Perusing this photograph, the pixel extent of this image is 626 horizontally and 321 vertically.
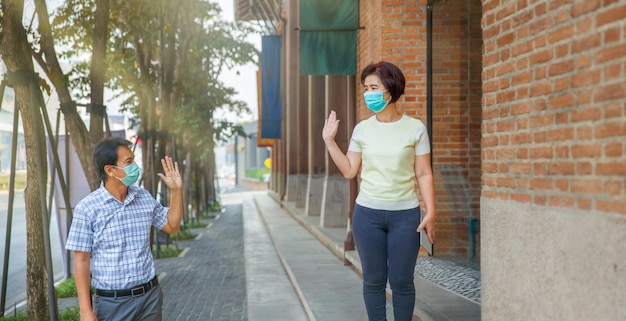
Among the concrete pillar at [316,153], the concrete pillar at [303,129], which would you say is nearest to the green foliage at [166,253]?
the concrete pillar at [316,153]

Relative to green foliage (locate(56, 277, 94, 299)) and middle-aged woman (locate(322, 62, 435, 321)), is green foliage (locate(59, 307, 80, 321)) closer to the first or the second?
green foliage (locate(56, 277, 94, 299))

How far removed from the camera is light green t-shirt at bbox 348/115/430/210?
163 inches

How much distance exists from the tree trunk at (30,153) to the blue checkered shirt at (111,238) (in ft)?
10.1

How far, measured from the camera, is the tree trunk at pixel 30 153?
672cm

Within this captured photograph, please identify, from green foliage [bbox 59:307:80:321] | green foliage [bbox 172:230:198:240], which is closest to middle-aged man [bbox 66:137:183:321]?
green foliage [bbox 59:307:80:321]

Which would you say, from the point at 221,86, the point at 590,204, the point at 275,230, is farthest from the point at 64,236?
the point at 221,86

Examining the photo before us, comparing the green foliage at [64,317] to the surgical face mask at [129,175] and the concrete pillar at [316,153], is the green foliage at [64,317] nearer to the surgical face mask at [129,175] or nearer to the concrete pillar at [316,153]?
the surgical face mask at [129,175]

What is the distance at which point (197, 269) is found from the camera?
12.1 metres

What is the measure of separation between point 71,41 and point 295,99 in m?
16.3

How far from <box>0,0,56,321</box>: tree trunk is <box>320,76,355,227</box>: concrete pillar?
807 cm

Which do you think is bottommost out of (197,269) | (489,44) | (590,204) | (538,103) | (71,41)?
(197,269)

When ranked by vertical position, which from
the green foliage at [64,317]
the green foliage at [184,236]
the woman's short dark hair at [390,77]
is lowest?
the green foliage at [184,236]

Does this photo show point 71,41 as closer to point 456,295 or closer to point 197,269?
point 197,269

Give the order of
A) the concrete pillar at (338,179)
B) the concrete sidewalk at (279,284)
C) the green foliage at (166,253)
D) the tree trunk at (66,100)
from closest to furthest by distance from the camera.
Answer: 1. the concrete sidewalk at (279,284)
2. the tree trunk at (66,100)
3. the green foliage at (166,253)
4. the concrete pillar at (338,179)
